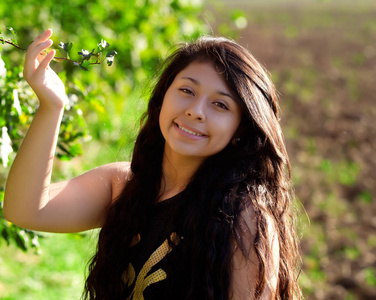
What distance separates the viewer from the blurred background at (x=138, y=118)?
7.47ft

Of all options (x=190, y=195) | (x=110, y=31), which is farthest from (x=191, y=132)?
(x=110, y=31)

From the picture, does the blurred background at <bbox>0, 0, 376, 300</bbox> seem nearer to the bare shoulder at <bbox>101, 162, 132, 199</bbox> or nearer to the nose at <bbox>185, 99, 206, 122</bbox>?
the bare shoulder at <bbox>101, 162, 132, 199</bbox>

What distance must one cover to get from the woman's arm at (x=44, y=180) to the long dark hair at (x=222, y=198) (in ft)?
0.40

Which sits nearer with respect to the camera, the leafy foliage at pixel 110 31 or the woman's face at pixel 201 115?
the woman's face at pixel 201 115

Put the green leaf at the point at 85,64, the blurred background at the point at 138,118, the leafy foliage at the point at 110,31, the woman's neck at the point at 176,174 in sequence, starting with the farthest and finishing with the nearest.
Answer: the leafy foliage at the point at 110,31
the blurred background at the point at 138,118
the woman's neck at the point at 176,174
the green leaf at the point at 85,64

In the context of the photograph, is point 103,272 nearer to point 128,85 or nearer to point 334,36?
point 128,85

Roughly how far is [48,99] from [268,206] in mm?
693

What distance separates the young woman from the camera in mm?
1650

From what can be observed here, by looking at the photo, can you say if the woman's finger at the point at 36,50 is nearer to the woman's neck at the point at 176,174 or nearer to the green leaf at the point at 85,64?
the green leaf at the point at 85,64

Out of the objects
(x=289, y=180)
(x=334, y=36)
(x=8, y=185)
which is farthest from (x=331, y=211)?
(x=334, y=36)

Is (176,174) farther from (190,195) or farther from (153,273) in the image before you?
(153,273)

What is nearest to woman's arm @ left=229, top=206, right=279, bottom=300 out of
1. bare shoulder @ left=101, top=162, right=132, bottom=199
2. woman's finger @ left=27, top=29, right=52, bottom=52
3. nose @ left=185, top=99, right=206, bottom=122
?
nose @ left=185, top=99, right=206, bottom=122

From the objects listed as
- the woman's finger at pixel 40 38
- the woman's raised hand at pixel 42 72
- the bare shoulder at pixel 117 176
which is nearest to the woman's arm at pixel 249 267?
the bare shoulder at pixel 117 176

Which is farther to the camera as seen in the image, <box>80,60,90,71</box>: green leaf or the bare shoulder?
the bare shoulder
